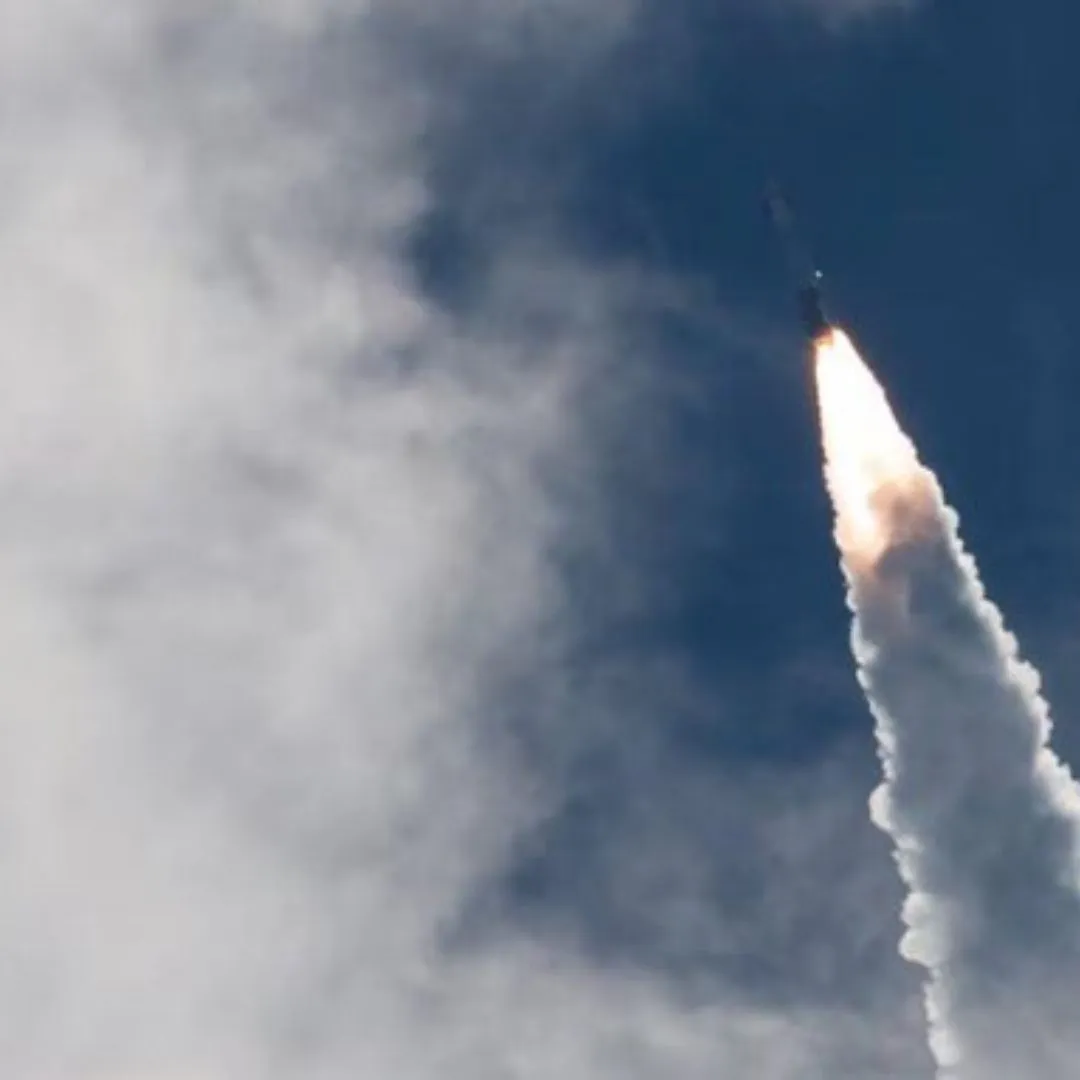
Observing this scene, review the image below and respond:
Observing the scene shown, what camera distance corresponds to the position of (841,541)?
98.8 meters

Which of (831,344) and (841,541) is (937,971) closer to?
(841,541)

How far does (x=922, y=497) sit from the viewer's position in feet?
321

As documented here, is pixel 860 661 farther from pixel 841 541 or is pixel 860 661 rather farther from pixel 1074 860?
pixel 1074 860

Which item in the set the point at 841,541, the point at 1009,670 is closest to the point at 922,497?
the point at 841,541

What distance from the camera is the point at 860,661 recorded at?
96.1 m

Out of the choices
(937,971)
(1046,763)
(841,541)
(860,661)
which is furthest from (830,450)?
(937,971)

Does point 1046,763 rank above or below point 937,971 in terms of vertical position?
above

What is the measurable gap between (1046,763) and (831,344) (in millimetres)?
28307

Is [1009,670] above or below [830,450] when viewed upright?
below

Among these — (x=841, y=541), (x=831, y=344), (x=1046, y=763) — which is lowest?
(x=1046, y=763)

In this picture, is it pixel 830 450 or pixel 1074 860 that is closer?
pixel 1074 860

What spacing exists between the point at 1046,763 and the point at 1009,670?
591 cm

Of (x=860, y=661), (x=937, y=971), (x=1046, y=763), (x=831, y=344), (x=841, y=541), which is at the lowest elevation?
(x=937, y=971)

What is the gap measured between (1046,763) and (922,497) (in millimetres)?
17521
